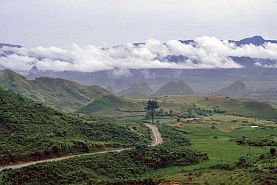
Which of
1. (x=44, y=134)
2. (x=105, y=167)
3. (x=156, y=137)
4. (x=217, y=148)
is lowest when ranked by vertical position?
(x=105, y=167)

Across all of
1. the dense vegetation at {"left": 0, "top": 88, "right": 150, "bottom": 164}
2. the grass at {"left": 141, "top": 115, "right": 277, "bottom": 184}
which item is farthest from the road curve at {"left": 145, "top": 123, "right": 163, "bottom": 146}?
the grass at {"left": 141, "top": 115, "right": 277, "bottom": 184}

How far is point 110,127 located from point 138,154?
857 inches

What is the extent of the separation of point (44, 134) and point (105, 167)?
14.4 meters

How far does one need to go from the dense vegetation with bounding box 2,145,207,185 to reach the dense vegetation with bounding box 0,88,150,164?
5.51m

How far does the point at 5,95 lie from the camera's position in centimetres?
9694

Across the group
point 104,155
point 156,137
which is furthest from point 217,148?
point 104,155

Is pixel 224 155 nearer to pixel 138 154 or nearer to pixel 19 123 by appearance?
pixel 138 154

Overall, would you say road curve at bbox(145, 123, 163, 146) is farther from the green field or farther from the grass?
the grass

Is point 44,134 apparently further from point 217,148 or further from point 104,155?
point 217,148

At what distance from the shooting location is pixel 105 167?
7500cm

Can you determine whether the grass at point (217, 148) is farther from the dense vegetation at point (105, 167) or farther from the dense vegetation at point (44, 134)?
the dense vegetation at point (44, 134)

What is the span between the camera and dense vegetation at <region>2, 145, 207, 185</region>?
66.3 m

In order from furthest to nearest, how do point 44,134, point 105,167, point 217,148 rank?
1. point 217,148
2. point 44,134
3. point 105,167

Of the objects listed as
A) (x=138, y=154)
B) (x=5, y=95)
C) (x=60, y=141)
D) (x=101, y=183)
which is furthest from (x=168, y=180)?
(x=5, y=95)
